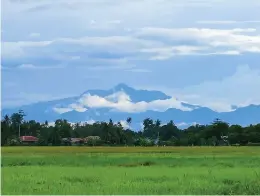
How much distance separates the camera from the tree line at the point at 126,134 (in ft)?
225

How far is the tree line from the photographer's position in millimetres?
68438

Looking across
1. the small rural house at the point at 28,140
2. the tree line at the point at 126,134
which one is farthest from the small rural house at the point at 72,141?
the small rural house at the point at 28,140

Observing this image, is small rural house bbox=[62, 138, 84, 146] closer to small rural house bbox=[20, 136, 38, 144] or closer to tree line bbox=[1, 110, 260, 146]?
tree line bbox=[1, 110, 260, 146]

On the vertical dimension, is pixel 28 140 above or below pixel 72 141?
above

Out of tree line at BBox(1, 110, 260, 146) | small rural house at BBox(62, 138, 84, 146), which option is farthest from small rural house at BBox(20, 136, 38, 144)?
small rural house at BBox(62, 138, 84, 146)

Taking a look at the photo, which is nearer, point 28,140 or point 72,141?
point 28,140

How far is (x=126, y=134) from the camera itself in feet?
238

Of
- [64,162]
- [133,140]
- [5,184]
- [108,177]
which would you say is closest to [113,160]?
[64,162]

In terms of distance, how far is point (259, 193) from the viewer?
45.3ft

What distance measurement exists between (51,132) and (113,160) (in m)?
42.9

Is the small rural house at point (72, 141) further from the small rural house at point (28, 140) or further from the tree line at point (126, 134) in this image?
the small rural house at point (28, 140)

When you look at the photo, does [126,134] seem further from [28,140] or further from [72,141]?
[28,140]

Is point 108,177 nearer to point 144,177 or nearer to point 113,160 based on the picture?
point 144,177

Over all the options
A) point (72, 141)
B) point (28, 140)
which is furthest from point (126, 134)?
point (28, 140)
